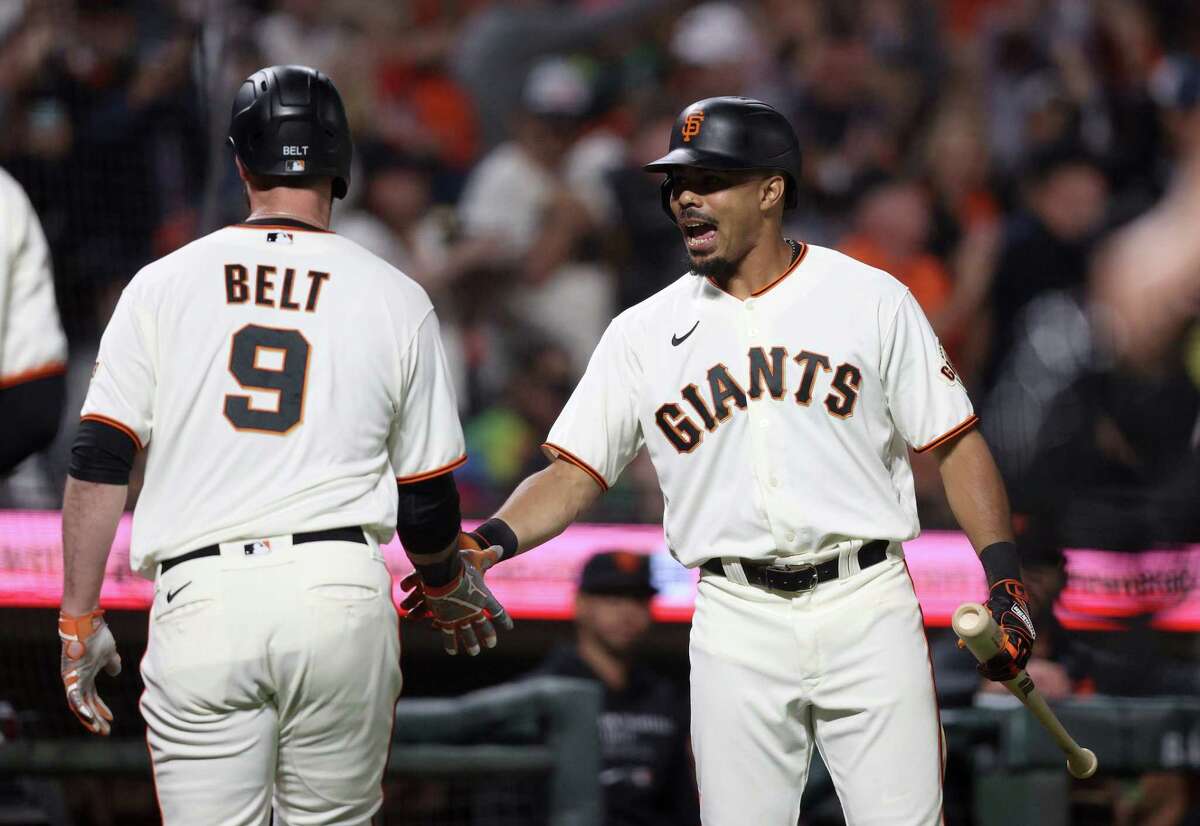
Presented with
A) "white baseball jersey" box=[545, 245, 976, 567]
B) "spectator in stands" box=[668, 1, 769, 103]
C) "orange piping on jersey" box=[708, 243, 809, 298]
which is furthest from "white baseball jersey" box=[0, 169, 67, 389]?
"spectator in stands" box=[668, 1, 769, 103]

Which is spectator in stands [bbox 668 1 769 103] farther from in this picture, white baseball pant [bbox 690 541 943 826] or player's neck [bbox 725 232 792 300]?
white baseball pant [bbox 690 541 943 826]

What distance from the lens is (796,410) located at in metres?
3.37

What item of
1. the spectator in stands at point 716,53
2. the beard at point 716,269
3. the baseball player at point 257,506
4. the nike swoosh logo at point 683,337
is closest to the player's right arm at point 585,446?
the nike swoosh logo at point 683,337

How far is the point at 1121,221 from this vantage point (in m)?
7.66

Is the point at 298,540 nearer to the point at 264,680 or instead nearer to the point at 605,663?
the point at 264,680

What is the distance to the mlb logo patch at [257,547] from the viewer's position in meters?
3.17

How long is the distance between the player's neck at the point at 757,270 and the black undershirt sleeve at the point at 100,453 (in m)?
1.28

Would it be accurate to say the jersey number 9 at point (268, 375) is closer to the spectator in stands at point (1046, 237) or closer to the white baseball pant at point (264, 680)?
the white baseball pant at point (264, 680)

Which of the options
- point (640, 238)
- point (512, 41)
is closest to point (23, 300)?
point (640, 238)

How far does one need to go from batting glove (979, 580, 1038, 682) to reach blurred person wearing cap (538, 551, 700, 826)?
83.5 inches

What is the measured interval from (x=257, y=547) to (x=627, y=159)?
5.21 m

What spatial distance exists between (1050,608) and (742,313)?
2.03 metres

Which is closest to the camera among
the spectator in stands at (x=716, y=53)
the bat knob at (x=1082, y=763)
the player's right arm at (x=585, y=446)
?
the bat knob at (x=1082, y=763)

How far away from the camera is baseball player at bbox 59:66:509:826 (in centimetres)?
313
